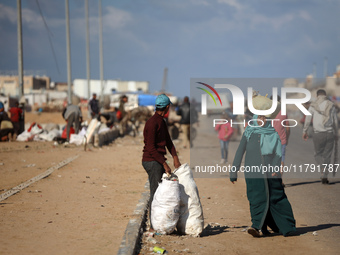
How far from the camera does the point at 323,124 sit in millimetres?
12578

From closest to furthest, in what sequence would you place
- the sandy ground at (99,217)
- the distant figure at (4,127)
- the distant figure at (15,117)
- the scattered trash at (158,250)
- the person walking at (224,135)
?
the scattered trash at (158,250), the sandy ground at (99,217), the person walking at (224,135), the distant figure at (4,127), the distant figure at (15,117)

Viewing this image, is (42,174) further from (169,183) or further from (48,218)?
(169,183)

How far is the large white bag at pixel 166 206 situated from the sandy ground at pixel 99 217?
179 millimetres

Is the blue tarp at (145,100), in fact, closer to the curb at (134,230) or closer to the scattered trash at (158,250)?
the curb at (134,230)

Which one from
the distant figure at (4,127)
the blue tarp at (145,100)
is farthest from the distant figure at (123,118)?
the blue tarp at (145,100)

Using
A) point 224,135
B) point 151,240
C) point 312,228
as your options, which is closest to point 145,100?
point 224,135

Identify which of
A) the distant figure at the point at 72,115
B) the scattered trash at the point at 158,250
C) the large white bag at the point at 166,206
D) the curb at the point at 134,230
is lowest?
the scattered trash at the point at 158,250

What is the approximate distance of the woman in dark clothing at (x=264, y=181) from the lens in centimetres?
755

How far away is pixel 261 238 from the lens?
300 inches

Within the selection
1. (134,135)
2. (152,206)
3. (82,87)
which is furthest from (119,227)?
(82,87)

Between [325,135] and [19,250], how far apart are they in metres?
8.30

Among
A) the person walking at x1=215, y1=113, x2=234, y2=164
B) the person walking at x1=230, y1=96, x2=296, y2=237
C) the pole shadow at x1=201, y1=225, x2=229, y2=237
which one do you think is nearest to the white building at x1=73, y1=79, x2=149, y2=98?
the person walking at x1=215, y1=113, x2=234, y2=164

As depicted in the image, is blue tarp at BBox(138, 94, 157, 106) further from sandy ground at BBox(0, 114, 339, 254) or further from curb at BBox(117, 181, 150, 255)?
curb at BBox(117, 181, 150, 255)

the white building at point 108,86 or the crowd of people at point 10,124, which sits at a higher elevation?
the white building at point 108,86
